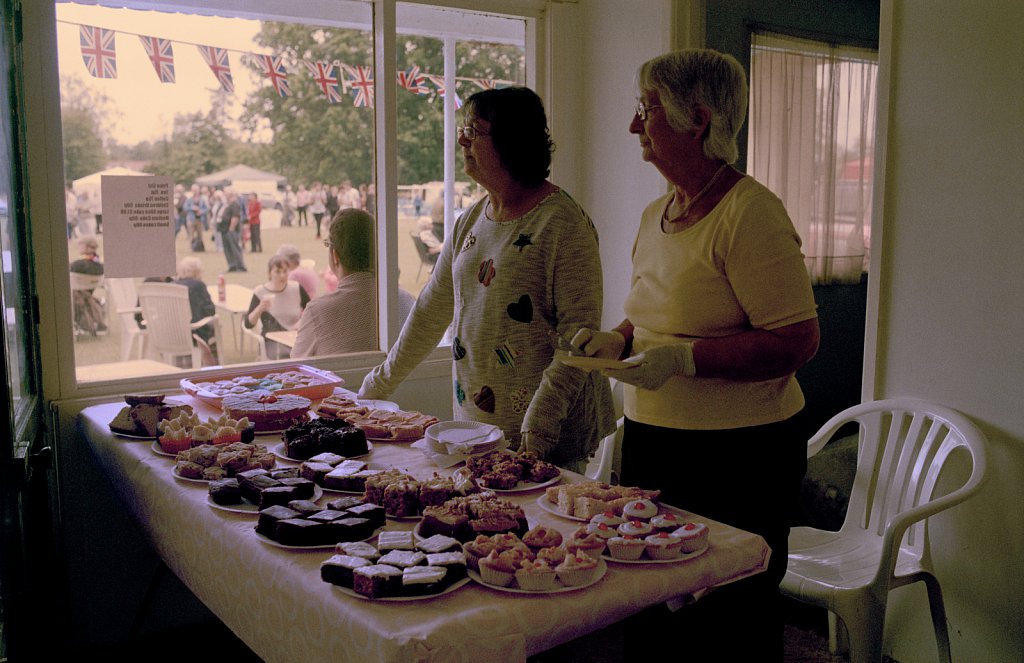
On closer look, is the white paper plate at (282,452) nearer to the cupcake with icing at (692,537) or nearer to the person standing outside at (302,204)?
the cupcake with icing at (692,537)

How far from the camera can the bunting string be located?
2832mm

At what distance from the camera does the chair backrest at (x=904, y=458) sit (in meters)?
2.34

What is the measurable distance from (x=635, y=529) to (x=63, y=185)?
2184 mm

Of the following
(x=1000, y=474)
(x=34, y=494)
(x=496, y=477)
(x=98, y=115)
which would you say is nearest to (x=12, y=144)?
(x=98, y=115)

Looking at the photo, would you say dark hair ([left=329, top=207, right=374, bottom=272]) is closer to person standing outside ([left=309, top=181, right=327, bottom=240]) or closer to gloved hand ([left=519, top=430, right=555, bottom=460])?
person standing outside ([left=309, top=181, right=327, bottom=240])

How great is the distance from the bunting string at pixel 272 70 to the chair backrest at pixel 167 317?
2.31 ft

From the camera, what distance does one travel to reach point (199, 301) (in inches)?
122

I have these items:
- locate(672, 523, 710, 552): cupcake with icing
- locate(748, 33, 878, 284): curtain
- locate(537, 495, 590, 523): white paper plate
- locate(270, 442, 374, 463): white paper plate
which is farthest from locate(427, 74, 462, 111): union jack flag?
locate(672, 523, 710, 552): cupcake with icing

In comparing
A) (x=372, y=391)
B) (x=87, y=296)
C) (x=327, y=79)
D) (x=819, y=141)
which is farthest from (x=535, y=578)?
(x=819, y=141)

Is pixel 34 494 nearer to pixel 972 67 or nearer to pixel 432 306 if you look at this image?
pixel 432 306

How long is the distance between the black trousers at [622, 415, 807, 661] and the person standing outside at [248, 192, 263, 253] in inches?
76.4

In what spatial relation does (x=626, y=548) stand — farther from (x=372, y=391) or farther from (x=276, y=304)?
(x=276, y=304)

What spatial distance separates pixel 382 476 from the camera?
1697 mm

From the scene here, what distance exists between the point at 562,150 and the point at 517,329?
180cm
